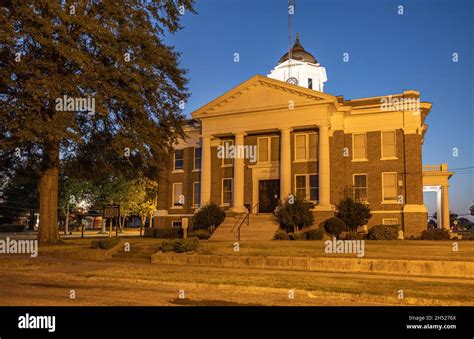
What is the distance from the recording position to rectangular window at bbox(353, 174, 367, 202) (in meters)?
32.3

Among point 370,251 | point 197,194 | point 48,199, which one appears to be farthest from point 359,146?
point 48,199

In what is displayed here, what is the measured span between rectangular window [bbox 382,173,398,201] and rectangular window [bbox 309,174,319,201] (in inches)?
182

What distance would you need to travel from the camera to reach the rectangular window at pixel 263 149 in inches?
1350

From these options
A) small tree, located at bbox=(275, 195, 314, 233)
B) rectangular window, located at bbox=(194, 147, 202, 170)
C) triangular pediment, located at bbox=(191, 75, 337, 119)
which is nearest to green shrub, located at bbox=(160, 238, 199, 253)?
small tree, located at bbox=(275, 195, 314, 233)

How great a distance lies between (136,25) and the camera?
23.2 metres

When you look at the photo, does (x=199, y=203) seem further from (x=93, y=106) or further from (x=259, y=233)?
(x=93, y=106)

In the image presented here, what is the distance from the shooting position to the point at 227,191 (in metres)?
35.4

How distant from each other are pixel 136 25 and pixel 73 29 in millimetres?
3111

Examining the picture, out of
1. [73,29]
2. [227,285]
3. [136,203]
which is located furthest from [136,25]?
[136,203]

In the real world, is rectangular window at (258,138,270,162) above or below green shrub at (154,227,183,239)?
above

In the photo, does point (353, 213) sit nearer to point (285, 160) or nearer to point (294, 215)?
point (294, 215)

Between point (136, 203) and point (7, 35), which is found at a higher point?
point (7, 35)

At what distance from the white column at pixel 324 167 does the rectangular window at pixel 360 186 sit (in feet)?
9.28

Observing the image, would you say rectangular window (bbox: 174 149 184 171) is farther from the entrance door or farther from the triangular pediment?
the entrance door
